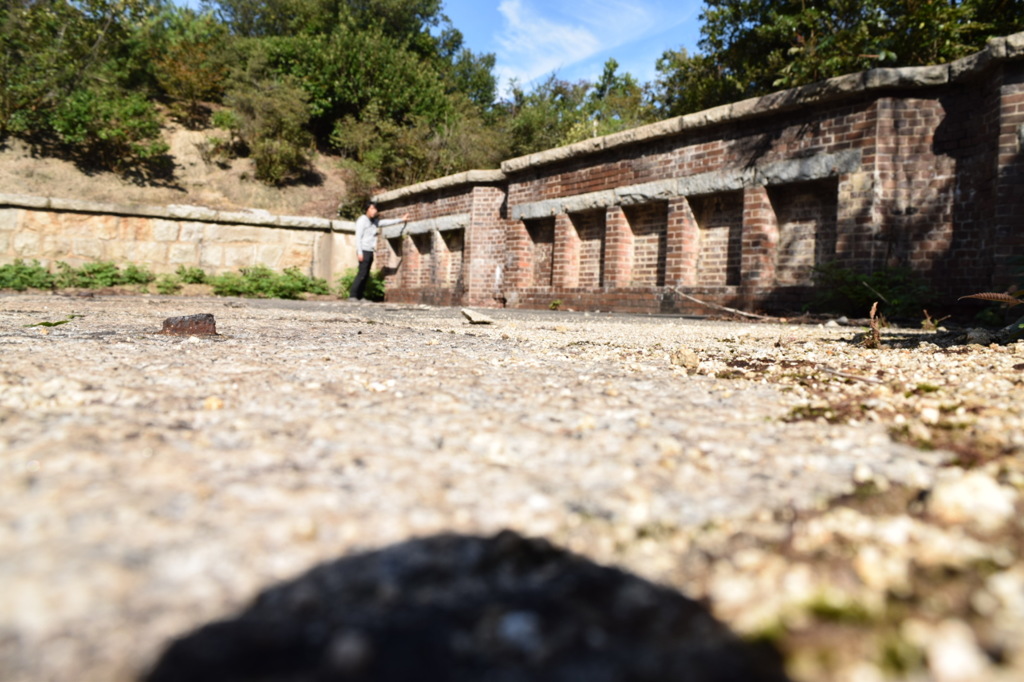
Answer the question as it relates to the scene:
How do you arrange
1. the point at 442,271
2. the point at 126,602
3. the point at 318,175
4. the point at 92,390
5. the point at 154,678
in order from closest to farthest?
1. the point at 154,678
2. the point at 126,602
3. the point at 92,390
4. the point at 442,271
5. the point at 318,175

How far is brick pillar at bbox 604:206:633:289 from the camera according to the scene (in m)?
9.09

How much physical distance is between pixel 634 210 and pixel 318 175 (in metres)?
11.7

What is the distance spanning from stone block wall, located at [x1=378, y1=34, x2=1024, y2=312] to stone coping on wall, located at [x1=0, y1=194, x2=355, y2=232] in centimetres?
519

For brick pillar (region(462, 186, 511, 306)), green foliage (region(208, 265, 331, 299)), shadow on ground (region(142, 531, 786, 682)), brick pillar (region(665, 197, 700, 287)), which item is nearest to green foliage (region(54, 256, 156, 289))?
green foliage (region(208, 265, 331, 299))

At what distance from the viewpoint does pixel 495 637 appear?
69 cm

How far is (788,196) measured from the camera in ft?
24.5

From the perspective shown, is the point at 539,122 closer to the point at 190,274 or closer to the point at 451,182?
the point at 451,182

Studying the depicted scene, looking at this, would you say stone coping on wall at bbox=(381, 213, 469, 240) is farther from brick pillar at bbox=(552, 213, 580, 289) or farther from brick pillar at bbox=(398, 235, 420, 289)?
brick pillar at bbox=(552, 213, 580, 289)

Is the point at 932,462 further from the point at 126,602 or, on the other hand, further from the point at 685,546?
the point at 126,602

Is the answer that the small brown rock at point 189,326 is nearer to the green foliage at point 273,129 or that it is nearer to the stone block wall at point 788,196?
the stone block wall at point 788,196

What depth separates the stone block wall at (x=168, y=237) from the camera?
10602mm

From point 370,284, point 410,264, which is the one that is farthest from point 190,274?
point 410,264

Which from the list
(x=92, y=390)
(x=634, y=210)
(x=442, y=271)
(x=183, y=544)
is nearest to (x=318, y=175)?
(x=442, y=271)

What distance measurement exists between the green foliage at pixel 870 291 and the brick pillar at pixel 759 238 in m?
0.68
